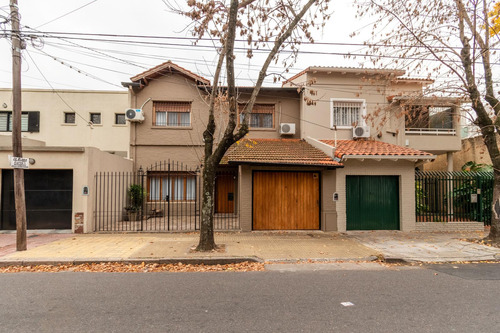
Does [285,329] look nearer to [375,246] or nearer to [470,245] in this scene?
[375,246]

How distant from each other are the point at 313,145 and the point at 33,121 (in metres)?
15.2

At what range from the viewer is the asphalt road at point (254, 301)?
142 inches

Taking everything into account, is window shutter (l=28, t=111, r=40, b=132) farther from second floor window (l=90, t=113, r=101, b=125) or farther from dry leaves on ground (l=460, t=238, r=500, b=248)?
dry leaves on ground (l=460, t=238, r=500, b=248)

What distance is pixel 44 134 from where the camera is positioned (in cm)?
1609

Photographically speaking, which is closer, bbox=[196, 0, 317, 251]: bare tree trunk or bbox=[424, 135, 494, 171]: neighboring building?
bbox=[196, 0, 317, 251]: bare tree trunk

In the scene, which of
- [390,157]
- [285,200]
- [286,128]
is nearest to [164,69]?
[286,128]

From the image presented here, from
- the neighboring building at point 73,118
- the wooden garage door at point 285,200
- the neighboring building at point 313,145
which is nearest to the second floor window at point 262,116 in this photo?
the neighboring building at point 313,145

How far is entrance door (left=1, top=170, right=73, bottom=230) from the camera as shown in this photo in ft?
33.3

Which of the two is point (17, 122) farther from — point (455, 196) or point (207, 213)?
point (455, 196)

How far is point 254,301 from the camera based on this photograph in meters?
4.41

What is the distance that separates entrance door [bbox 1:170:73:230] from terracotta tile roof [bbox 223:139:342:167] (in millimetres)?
5956

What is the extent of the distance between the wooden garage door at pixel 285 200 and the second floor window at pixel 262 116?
4370 mm

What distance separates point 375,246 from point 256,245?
3.41 meters

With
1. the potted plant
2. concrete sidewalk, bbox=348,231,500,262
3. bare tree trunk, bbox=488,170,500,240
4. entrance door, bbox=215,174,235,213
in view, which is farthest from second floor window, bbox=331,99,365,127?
the potted plant
